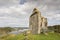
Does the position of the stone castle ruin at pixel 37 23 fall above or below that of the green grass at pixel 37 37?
above

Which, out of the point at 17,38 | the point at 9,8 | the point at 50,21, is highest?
the point at 9,8

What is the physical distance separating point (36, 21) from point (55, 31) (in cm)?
105

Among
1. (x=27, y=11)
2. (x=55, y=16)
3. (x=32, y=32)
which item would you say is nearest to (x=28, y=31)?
(x=32, y=32)

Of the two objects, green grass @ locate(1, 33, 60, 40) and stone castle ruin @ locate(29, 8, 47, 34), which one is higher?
stone castle ruin @ locate(29, 8, 47, 34)

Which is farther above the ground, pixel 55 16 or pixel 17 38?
pixel 55 16

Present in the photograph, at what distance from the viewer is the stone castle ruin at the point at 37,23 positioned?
8438mm

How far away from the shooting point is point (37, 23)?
8.83 m

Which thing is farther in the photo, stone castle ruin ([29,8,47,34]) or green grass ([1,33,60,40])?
stone castle ruin ([29,8,47,34])

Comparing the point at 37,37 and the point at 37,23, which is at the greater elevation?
the point at 37,23

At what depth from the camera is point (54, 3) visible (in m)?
8.25

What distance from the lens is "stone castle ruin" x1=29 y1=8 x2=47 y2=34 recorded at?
332 inches

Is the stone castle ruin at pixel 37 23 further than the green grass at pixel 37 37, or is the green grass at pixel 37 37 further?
the stone castle ruin at pixel 37 23

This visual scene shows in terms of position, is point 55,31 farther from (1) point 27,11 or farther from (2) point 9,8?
(2) point 9,8

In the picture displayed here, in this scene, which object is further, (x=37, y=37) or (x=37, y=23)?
(x=37, y=23)
